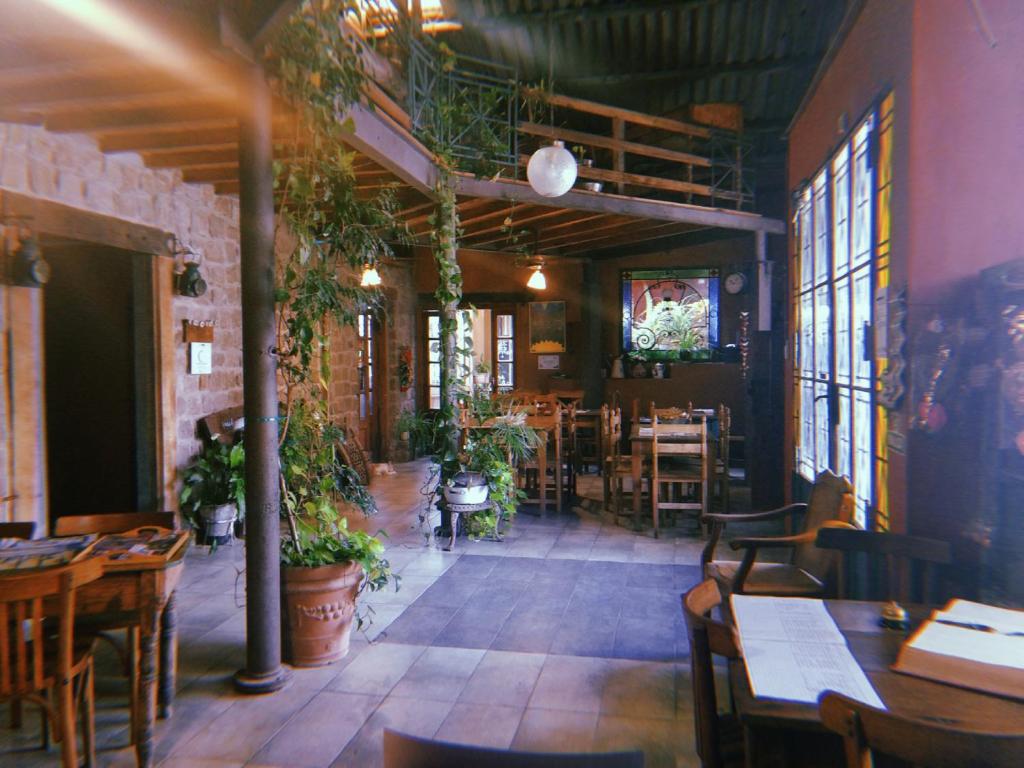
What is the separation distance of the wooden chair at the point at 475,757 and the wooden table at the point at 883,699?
0.46 meters

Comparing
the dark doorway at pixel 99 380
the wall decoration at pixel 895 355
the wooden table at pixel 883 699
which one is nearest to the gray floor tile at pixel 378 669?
the wooden table at pixel 883 699

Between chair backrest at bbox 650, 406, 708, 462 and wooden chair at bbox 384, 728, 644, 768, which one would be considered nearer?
wooden chair at bbox 384, 728, 644, 768

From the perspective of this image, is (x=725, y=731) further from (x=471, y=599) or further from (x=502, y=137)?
(x=502, y=137)

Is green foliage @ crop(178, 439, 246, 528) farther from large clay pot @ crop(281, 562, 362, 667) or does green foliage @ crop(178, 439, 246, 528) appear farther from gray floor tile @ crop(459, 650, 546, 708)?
gray floor tile @ crop(459, 650, 546, 708)

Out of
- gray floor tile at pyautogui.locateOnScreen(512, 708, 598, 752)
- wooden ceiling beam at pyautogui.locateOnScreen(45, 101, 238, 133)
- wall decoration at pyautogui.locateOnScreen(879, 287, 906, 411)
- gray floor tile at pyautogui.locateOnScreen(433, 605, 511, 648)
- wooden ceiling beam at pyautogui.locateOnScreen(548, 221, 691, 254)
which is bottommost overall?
gray floor tile at pyautogui.locateOnScreen(512, 708, 598, 752)

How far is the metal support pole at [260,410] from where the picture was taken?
10.3 ft

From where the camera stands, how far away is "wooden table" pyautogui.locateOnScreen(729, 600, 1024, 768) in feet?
4.71

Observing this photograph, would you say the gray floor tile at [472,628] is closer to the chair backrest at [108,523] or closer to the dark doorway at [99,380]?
the chair backrest at [108,523]

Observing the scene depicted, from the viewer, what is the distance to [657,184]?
7.32 m

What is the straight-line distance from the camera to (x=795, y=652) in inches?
66.6

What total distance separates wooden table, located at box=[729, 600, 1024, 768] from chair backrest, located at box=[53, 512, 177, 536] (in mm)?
2399

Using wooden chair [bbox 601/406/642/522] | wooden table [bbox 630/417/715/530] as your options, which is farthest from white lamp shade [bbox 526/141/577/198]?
wooden chair [bbox 601/406/642/522]

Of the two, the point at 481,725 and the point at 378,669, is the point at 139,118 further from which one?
the point at 481,725

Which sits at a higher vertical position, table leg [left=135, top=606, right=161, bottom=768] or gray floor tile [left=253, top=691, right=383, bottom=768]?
table leg [left=135, top=606, right=161, bottom=768]
